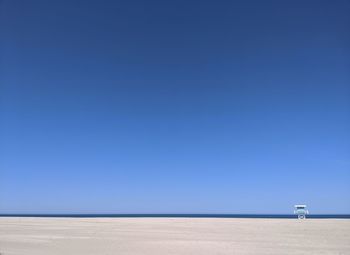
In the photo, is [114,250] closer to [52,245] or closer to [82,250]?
[82,250]

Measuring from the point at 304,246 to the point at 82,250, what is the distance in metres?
12.0

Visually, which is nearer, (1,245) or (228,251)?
(228,251)

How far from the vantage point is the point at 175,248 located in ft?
72.9

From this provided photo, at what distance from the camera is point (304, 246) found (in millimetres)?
23359

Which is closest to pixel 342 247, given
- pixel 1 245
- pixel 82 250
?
pixel 82 250

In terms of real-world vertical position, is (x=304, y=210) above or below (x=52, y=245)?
above

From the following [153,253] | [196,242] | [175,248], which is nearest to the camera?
[153,253]

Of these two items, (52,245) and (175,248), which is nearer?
(175,248)

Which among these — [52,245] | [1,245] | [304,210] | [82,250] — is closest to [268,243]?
[82,250]

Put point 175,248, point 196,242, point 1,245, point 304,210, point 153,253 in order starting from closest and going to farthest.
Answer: point 153,253 < point 175,248 < point 1,245 < point 196,242 < point 304,210

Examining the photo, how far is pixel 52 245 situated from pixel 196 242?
8.34m

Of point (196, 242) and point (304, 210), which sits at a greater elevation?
point (304, 210)

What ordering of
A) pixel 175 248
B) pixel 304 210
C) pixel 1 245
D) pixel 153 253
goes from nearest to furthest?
pixel 153 253, pixel 175 248, pixel 1 245, pixel 304 210

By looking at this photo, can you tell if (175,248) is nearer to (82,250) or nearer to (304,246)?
(82,250)
